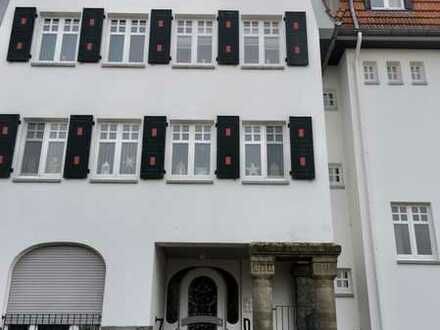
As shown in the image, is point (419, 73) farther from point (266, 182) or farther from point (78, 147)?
point (78, 147)

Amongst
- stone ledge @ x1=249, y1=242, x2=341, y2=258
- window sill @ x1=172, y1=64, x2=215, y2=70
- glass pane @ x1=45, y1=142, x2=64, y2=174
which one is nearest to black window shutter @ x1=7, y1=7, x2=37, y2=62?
glass pane @ x1=45, y1=142, x2=64, y2=174

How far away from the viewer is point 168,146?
12891 mm

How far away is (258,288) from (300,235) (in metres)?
1.71

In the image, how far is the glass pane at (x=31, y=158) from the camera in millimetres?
12742

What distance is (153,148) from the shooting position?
12.6m

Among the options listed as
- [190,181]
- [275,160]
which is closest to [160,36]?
[190,181]

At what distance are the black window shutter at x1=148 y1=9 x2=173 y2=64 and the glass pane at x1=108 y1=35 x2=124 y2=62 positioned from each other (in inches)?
34.6

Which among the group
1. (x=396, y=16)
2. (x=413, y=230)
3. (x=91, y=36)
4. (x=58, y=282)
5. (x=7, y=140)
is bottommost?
(x=58, y=282)

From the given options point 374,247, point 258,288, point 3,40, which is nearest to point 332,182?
point 374,247

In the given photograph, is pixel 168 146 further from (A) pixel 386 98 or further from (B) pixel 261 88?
(A) pixel 386 98

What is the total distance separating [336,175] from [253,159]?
2992 millimetres

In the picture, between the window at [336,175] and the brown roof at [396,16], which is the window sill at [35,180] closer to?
the window at [336,175]

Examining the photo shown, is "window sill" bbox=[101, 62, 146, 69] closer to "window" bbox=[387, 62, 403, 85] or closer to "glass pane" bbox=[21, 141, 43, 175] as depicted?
"glass pane" bbox=[21, 141, 43, 175]

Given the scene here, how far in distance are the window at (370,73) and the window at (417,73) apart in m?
1.09
